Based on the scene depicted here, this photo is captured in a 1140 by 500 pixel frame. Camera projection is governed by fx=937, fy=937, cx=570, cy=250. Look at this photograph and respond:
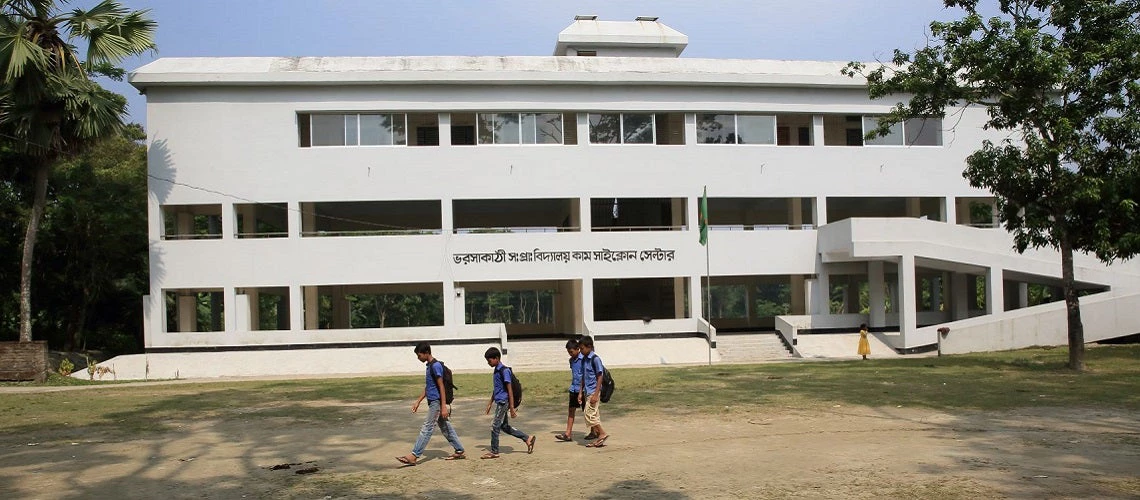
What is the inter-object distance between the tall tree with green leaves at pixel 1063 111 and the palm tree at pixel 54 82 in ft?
64.8

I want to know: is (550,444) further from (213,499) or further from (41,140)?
(41,140)

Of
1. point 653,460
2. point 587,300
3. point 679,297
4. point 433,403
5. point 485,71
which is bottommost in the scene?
point 653,460

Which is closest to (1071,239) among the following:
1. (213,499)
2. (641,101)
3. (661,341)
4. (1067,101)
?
(1067,101)

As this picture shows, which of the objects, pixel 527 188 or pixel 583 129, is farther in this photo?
pixel 583 129

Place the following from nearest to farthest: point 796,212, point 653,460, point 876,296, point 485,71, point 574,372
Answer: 1. point 653,460
2. point 574,372
3. point 485,71
4. point 876,296
5. point 796,212

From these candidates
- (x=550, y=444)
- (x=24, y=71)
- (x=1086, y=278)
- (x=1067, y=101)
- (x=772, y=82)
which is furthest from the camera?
(x=772, y=82)

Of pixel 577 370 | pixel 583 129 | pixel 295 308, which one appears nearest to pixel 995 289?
pixel 583 129

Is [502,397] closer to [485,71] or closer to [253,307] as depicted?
[485,71]

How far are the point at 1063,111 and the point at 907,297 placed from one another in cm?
1054

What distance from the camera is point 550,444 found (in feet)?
37.4

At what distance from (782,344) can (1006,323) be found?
22.0 feet

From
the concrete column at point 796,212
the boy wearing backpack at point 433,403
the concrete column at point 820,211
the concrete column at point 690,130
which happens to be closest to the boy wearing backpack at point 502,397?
the boy wearing backpack at point 433,403

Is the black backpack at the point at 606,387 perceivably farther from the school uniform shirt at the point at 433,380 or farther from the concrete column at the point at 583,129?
the concrete column at the point at 583,129

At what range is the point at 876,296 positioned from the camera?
3203 centimetres
